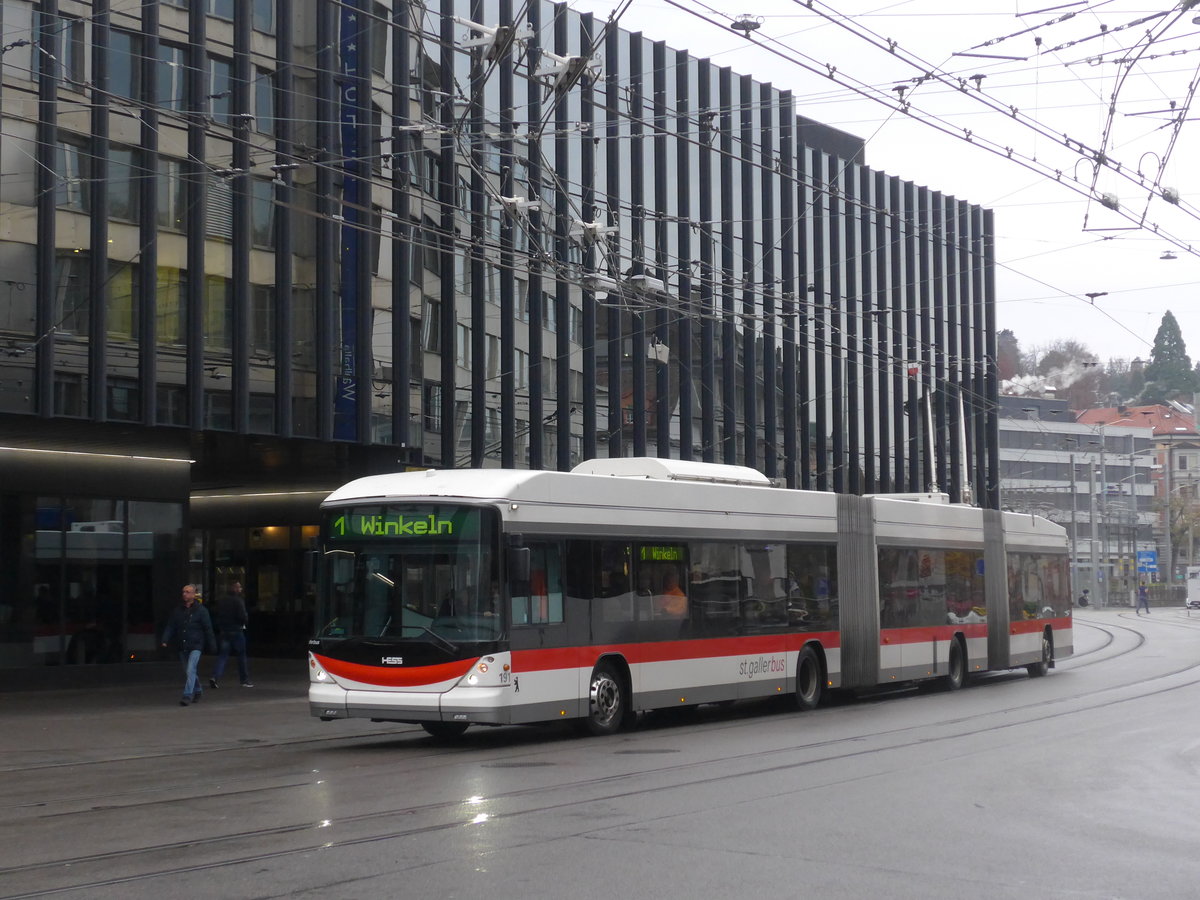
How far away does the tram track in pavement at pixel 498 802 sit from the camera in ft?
27.7

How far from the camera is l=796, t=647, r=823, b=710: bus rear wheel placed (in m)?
20.3

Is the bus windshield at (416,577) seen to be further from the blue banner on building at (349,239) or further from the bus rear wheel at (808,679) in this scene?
the blue banner on building at (349,239)

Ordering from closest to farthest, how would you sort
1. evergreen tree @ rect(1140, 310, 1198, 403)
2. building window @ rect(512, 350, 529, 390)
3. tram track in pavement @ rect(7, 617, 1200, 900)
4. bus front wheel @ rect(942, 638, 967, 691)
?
tram track in pavement @ rect(7, 617, 1200, 900), bus front wheel @ rect(942, 638, 967, 691), building window @ rect(512, 350, 529, 390), evergreen tree @ rect(1140, 310, 1198, 403)

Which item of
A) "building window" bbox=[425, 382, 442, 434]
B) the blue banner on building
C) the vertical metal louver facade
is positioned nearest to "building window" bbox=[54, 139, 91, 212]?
the vertical metal louver facade

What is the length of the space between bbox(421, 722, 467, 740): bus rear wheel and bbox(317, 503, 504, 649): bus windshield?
1.67m

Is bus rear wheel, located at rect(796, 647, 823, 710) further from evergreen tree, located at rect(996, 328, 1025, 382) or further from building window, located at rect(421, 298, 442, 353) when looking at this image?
evergreen tree, located at rect(996, 328, 1025, 382)

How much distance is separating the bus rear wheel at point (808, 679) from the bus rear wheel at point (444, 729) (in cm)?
553

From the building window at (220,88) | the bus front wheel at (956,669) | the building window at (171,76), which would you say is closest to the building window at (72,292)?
the building window at (171,76)

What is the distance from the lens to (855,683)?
21500 mm

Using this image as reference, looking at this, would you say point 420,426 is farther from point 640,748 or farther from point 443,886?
point 443,886

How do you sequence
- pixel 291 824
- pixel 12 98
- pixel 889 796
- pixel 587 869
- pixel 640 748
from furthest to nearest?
pixel 12 98, pixel 640 748, pixel 889 796, pixel 291 824, pixel 587 869

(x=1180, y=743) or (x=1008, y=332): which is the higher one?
(x=1008, y=332)

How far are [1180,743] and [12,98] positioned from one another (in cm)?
1682

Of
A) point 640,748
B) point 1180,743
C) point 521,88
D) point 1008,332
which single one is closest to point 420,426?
point 521,88
